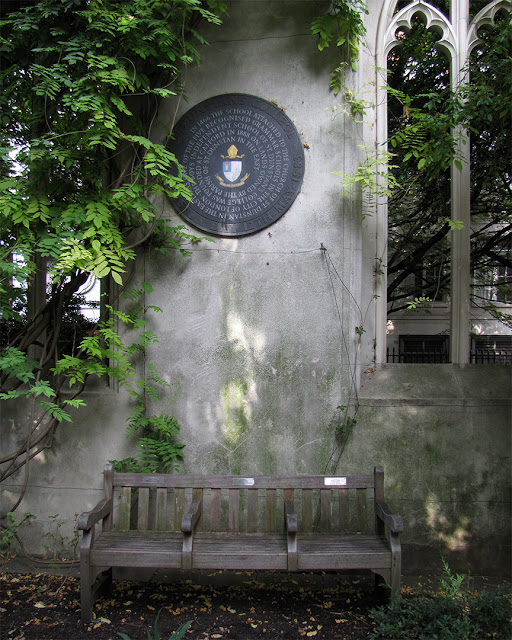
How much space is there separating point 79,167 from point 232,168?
1.28m

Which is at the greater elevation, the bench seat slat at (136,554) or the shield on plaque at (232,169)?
the shield on plaque at (232,169)

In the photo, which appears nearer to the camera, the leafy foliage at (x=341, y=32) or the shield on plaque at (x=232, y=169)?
the leafy foliage at (x=341, y=32)

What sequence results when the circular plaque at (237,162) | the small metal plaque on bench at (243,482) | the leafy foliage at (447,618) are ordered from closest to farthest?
the leafy foliage at (447,618)
the small metal plaque on bench at (243,482)
the circular plaque at (237,162)

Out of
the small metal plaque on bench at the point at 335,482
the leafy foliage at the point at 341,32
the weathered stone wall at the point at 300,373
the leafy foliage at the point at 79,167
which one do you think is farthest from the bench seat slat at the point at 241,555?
the leafy foliage at the point at 341,32

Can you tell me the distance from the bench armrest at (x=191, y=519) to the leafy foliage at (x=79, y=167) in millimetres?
1163

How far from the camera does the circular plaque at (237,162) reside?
169 inches

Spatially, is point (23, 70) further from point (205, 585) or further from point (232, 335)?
point (205, 585)

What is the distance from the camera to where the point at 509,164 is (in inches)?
219

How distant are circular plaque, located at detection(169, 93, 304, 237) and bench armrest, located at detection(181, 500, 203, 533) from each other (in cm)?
226

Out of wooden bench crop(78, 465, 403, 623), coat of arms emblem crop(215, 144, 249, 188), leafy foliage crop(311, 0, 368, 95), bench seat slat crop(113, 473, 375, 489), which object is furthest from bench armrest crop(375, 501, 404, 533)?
leafy foliage crop(311, 0, 368, 95)

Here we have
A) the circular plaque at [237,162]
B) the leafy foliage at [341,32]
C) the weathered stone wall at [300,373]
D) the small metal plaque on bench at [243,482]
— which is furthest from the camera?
the circular plaque at [237,162]

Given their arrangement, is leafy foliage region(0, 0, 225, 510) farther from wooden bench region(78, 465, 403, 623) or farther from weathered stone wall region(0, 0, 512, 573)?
wooden bench region(78, 465, 403, 623)

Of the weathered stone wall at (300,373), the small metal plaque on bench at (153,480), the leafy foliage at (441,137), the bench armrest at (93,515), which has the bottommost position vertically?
the bench armrest at (93,515)

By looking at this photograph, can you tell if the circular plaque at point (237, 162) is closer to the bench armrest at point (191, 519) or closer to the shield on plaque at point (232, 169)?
the shield on plaque at point (232, 169)
